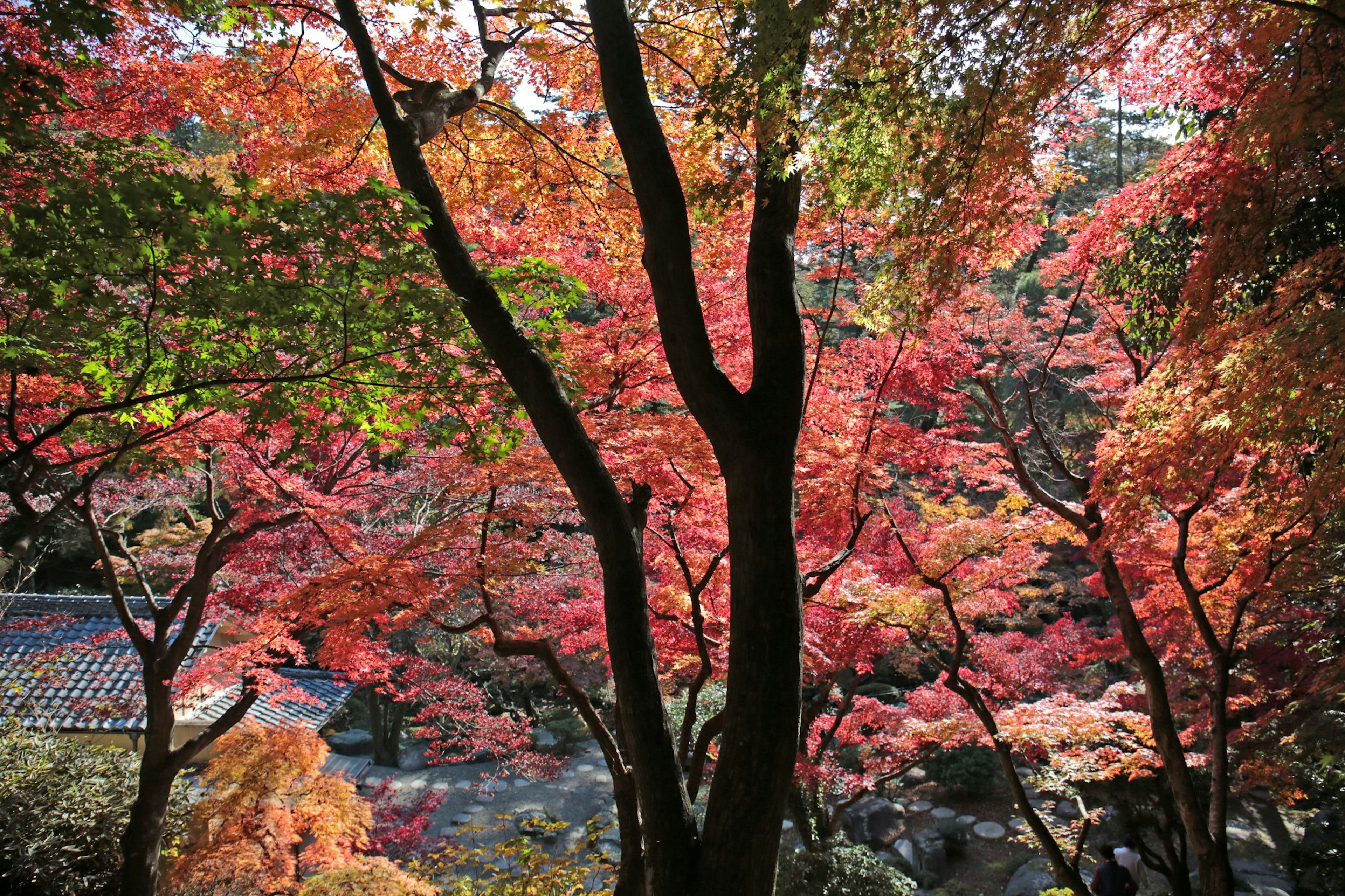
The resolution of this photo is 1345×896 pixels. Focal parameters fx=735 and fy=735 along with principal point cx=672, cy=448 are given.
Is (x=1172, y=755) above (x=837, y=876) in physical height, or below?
above

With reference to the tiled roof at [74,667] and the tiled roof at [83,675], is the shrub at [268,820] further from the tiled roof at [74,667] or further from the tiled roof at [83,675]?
the tiled roof at [74,667]

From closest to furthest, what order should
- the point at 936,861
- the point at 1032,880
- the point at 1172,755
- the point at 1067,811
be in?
the point at 1172,755, the point at 1032,880, the point at 936,861, the point at 1067,811

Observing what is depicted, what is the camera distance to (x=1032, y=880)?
8.81 m

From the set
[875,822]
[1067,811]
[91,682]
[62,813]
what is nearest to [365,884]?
[62,813]

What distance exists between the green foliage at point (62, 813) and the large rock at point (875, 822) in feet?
27.8

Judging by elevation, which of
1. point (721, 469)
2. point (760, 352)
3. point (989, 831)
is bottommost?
point (989, 831)

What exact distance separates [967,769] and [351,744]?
10729mm

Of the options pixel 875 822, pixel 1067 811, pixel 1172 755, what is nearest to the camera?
pixel 1172 755

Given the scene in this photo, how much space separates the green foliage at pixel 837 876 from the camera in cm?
745

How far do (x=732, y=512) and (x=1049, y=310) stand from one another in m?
7.31

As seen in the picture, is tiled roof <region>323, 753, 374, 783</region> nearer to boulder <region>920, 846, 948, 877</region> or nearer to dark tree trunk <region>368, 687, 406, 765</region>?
dark tree trunk <region>368, 687, 406, 765</region>

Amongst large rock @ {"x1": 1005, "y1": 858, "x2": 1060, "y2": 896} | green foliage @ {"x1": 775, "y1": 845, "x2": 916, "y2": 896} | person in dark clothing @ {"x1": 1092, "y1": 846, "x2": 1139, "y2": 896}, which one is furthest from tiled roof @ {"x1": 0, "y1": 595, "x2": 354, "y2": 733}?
large rock @ {"x1": 1005, "y1": 858, "x2": 1060, "y2": 896}

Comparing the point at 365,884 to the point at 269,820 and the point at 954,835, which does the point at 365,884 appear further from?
the point at 954,835

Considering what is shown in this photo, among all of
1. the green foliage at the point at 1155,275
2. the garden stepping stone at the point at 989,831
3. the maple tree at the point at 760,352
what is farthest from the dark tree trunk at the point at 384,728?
the green foliage at the point at 1155,275
